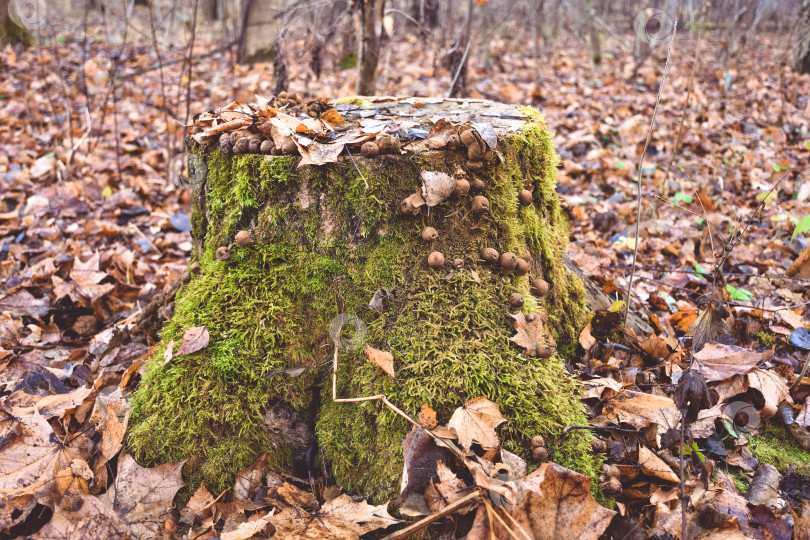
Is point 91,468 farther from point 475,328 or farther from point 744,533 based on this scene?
point 744,533

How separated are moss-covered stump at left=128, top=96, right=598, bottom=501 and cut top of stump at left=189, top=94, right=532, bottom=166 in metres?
0.05

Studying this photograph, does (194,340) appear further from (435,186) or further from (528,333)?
(528,333)

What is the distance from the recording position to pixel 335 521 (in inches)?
69.4

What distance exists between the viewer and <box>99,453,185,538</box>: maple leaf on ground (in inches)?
73.3

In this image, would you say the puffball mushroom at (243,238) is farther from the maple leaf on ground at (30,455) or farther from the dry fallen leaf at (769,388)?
the dry fallen leaf at (769,388)

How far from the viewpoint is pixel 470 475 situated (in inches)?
69.5

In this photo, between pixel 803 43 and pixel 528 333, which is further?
pixel 803 43

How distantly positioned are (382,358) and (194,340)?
2.76ft

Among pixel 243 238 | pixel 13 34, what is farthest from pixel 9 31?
pixel 243 238

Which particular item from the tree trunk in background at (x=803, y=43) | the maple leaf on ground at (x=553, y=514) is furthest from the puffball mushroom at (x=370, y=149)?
the tree trunk in background at (x=803, y=43)

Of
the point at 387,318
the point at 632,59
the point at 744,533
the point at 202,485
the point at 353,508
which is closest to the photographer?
the point at 744,533

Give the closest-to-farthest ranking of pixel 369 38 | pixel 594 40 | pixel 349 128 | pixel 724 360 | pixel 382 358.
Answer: pixel 382 358 < pixel 724 360 < pixel 349 128 < pixel 369 38 < pixel 594 40

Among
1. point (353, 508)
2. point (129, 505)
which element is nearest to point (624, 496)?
point (353, 508)

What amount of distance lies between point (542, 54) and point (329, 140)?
12.1 meters
